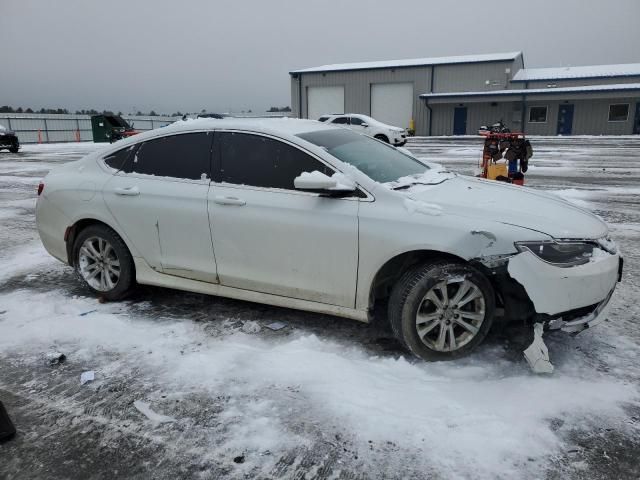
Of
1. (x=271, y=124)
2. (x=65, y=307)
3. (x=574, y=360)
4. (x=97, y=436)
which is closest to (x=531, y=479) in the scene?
(x=574, y=360)

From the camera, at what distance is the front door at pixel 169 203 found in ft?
13.3

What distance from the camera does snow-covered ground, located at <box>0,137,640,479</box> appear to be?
2.48 m

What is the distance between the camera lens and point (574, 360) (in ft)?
11.3

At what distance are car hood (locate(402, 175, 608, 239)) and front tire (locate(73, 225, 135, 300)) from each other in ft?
8.49

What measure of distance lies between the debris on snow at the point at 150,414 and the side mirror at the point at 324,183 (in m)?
1.70

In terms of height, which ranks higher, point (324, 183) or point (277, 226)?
point (324, 183)

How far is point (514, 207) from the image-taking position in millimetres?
3434

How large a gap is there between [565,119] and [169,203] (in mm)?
38632

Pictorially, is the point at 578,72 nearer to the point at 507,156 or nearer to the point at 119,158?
the point at 507,156

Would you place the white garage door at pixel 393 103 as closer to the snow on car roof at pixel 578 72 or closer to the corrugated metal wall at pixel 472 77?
the corrugated metal wall at pixel 472 77

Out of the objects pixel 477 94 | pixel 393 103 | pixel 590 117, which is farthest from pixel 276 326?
pixel 393 103

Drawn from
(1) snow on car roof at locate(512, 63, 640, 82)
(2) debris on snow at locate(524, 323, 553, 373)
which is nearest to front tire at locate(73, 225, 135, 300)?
(2) debris on snow at locate(524, 323, 553, 373)

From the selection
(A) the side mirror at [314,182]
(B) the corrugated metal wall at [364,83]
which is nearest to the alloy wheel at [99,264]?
(A) the side mirror at [314,182]

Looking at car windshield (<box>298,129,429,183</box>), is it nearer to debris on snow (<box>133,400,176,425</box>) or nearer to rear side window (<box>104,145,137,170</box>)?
rear side window (<box>104,145,137,170</box>)
